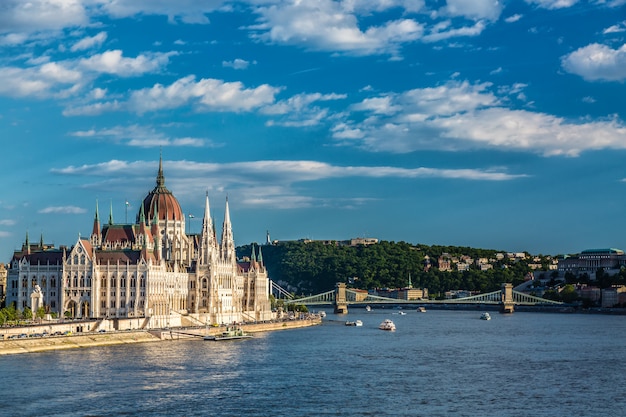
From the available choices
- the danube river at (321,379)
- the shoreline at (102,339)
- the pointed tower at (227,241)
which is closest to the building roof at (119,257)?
the shoreline at (102,339)

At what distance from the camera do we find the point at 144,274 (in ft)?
412

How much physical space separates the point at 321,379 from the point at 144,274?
53495 mm

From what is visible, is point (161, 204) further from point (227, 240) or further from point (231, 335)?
point (231, 335)

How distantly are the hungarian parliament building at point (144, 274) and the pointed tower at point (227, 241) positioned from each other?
0.43 ft

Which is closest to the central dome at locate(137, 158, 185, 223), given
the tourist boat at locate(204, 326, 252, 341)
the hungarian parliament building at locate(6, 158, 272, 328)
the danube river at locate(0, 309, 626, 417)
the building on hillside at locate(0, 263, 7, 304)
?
the hungarian parliament building at locate(6, 158, 272, 328)

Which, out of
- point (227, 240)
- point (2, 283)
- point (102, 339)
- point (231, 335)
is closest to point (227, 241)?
point (227, 240)

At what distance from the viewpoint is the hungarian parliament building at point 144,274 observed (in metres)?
125

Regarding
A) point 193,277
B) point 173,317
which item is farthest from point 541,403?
point 193,277

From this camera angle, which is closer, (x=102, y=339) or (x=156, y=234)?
(x=102, y=339)

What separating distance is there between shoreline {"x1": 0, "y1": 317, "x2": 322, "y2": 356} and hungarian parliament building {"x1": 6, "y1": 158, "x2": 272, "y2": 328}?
151 inches

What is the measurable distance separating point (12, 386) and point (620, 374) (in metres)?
39.8

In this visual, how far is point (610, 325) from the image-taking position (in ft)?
509

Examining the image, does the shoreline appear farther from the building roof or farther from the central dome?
the central dome

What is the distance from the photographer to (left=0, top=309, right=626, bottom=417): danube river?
61.6 m
